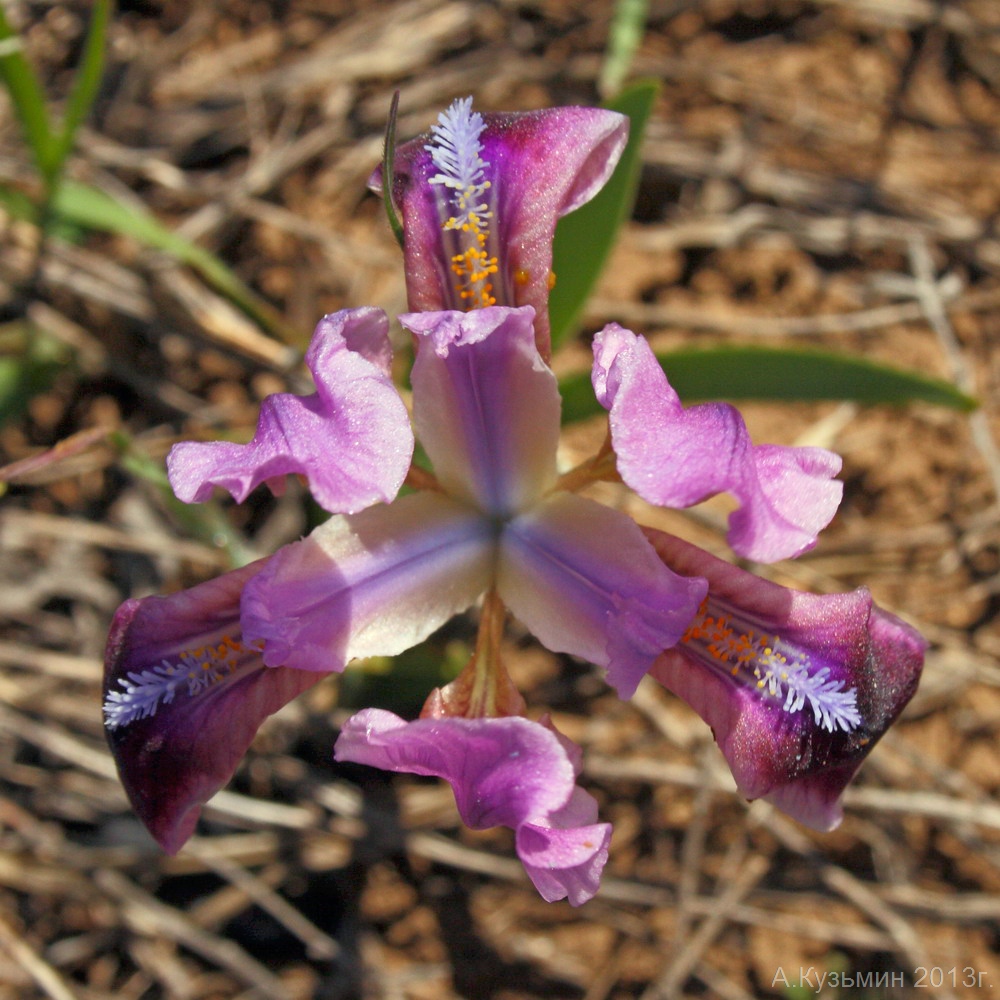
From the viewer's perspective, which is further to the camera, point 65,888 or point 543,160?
point 65,888

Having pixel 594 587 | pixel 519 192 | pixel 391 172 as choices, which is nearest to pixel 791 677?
pixel 594 587

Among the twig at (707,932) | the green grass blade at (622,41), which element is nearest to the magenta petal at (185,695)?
the twig at (707,932)

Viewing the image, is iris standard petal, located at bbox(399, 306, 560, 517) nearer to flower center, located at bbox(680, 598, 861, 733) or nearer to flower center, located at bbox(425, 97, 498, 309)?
flower center, located at bbox(425, 97, 498, 309)

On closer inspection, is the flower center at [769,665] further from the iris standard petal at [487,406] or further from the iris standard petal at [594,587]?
the iris standard petal at [487,406]

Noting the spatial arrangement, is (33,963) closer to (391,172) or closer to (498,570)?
(498,570)

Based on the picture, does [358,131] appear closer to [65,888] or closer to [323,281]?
[323,281]

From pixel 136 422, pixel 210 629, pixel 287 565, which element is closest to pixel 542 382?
pixel 287 565

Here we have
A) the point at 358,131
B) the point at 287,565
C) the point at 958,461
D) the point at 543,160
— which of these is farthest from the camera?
the point at 358,131
